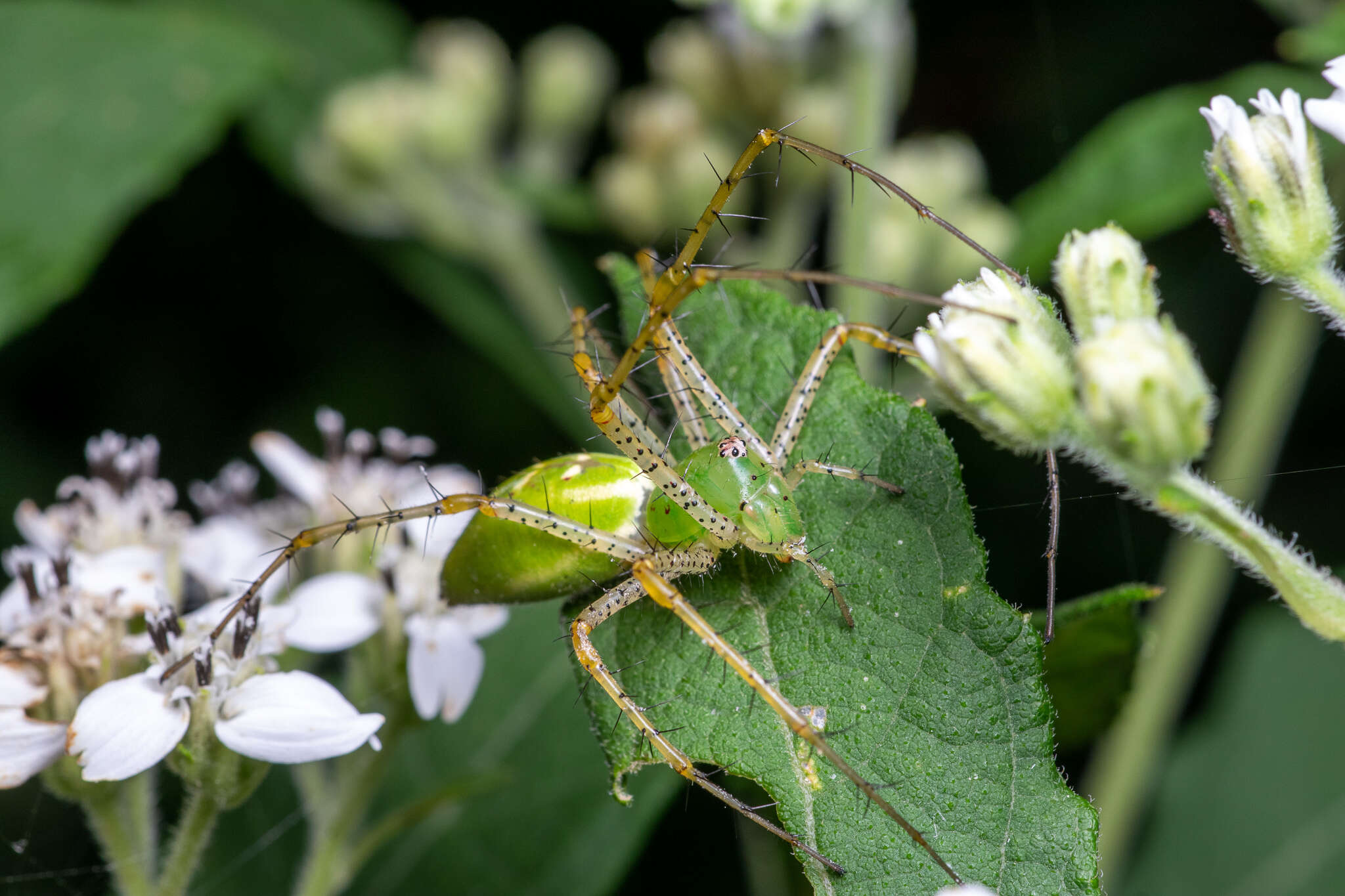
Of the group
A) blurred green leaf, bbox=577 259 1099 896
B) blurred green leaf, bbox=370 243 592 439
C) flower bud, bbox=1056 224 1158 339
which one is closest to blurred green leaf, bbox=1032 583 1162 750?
blurred green leaf, bbox=577 259 1099 896

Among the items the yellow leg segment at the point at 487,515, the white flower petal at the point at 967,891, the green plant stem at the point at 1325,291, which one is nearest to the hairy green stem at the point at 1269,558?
the green plant stem at the point at 1325,291

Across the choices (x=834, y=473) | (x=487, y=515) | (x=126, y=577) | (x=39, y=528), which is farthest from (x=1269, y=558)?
(x=39, y=528)

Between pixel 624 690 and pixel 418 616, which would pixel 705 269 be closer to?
pixel 624 690

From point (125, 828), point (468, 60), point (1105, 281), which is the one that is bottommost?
point (125, 828)

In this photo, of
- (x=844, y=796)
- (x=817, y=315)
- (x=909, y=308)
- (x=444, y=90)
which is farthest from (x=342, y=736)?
(x=444, y=90)

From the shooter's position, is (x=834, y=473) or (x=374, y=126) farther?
(x=374, y=126)

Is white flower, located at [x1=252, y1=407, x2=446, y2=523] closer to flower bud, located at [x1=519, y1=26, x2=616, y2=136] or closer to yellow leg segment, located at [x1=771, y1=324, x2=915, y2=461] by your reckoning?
yellow leg segment, located at [x1=771, y1=324, x2=915, y2=461]
